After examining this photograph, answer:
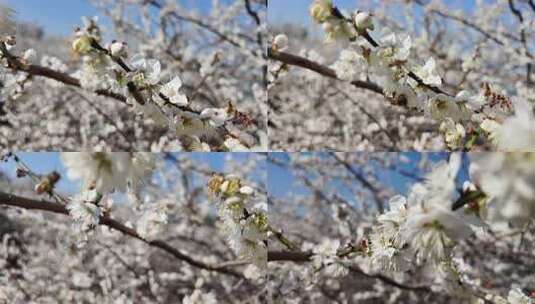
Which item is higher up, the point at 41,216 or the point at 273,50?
the point at 273,50

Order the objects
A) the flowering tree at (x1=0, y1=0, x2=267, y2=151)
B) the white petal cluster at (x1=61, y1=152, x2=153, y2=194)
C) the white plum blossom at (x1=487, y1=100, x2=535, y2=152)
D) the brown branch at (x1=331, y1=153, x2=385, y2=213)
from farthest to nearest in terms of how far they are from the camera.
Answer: the brown branch at (x1=331, y1=153, x2=385, y2=213), the flowering tree at (x1=0, y1=0, x2=267, y2=151), the white petal cluster at (x1=61, y1=152, x2=153, y2=194), the white plum blossom at (x1=487, y1=100, x2=535, y2=152)

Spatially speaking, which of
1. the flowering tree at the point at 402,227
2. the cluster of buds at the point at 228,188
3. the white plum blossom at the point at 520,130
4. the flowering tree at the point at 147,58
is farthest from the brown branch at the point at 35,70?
the white plum blossom at the point at 520,130

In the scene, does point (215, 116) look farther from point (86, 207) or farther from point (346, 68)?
point (346, 68)

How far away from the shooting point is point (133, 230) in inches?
52.1

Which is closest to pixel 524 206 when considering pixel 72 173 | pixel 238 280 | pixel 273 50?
pixel 72 173

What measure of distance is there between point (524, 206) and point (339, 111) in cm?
281

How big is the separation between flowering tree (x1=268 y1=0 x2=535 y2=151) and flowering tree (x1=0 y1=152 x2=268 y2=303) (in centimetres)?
30

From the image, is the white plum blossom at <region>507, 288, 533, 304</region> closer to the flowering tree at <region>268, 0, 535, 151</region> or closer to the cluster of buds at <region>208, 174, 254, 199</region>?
the flowering tree at <region>268, 0, 535, 151</region>

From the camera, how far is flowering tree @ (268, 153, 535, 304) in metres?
0.58

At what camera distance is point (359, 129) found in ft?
10.4

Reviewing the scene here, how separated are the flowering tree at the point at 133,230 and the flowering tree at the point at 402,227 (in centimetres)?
14

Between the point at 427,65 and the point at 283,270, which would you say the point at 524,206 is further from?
the point at 283,270

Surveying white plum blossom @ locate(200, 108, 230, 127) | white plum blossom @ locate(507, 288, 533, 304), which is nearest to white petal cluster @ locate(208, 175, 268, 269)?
white plum blossom @ locate(200, 108, 230, 127)

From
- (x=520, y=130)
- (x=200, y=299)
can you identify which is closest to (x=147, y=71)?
(x=520, y=130)
